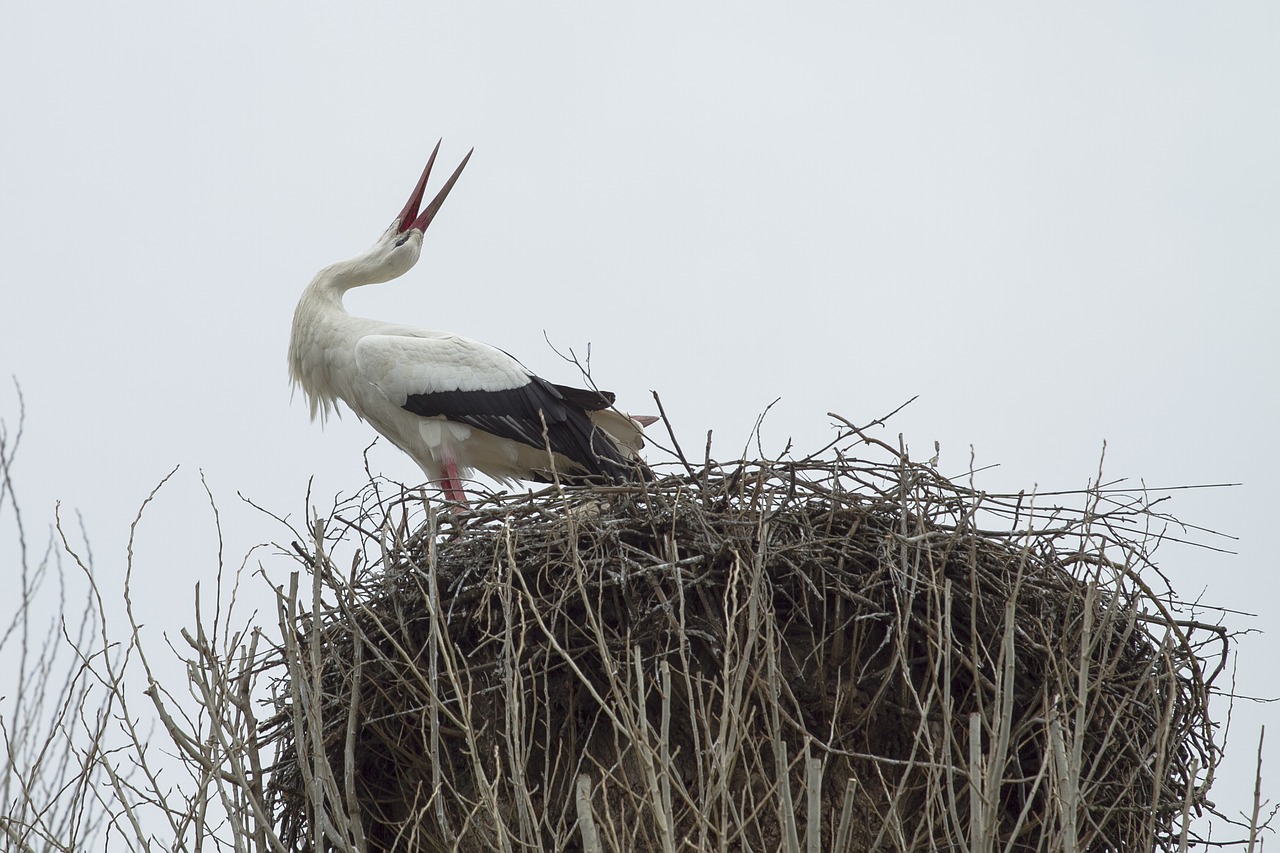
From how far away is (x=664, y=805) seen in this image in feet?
9.95

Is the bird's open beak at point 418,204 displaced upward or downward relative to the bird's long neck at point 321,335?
upward

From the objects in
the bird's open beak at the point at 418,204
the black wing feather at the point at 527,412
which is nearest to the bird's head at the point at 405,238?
the bird's open beak at the point at 418,204

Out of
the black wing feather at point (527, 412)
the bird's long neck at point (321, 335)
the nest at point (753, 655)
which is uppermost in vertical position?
the bird's long neck at point (321, 335)

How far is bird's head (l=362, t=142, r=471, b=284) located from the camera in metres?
6.90

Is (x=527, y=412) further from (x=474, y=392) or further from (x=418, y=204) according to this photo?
(x=418, y=204)

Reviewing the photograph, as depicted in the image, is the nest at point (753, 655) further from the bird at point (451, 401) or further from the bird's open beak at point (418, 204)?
the bird's open beak at point (418, 204)

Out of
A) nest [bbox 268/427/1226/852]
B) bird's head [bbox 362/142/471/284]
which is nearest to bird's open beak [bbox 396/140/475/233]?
bird's head [bbox 362/142/471/284]

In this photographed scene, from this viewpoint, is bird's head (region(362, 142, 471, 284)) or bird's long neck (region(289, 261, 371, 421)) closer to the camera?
bird's long neck (region(289, 261, 371, 421))

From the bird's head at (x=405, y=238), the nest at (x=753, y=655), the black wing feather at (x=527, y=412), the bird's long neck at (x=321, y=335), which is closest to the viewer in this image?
the nest at (x=753, y=655)

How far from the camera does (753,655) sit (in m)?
3.87

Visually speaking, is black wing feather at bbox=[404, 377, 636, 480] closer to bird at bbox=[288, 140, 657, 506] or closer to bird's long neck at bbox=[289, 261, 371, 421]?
bird at bbox=[288, 140, 657, 506]

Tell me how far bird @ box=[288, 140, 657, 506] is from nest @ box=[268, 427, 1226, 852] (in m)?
1.75

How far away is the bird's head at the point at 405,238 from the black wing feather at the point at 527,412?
39.9 inches

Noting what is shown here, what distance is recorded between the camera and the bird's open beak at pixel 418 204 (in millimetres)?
7113
